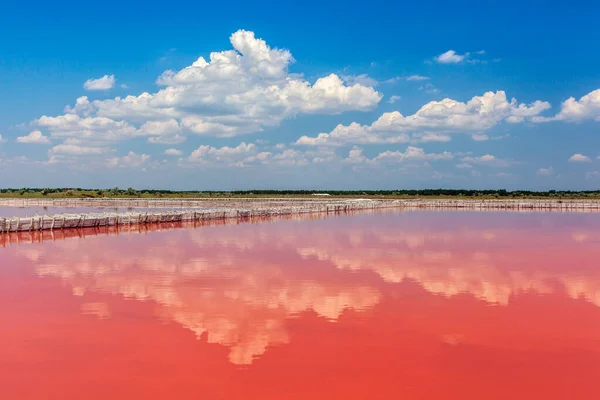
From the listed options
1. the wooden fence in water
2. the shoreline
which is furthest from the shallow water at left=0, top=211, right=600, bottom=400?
the shoreline

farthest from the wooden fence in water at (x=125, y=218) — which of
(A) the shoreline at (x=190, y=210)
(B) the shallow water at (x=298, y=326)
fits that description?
(B) the shallow water at (x=298, y=326)

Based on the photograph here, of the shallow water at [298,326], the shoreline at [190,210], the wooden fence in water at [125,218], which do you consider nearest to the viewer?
the shallow water at [298,326]

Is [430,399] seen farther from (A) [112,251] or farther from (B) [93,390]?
(A) [112,251]

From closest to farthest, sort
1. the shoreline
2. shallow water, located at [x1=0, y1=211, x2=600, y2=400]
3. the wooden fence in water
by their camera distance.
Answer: shallow water, located at [x1=0, y1=211, x2=600, y2=400] < the wooden fence in water < the shoreline

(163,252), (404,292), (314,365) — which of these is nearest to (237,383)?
(314,365)

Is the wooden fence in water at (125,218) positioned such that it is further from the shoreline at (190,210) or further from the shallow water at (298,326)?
the shallow water at (298,326)

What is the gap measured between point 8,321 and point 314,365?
564cm

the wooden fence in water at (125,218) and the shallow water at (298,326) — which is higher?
the wooden fence in water at (125,218)

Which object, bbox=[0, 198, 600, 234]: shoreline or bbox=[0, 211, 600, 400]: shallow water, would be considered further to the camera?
bbox=[0, 198, 600, 234]: shoreline

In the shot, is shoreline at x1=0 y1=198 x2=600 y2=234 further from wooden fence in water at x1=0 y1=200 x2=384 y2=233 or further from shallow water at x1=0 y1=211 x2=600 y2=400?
shallow water at x1=0 y1=211 x2=600 y2=400

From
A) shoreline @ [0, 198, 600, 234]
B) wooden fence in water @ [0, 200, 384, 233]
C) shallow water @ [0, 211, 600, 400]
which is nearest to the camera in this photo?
shallow water @ [0, 211, 600, 400]

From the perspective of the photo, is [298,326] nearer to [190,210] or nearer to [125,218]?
[125,218]

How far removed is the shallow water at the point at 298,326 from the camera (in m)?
7.50

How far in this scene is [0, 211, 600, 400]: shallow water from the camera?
7.50 m
